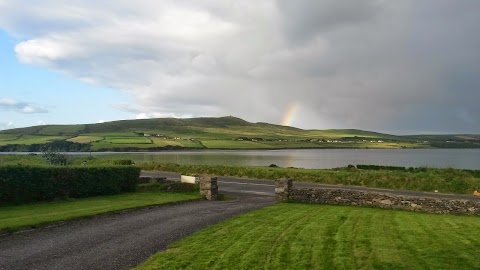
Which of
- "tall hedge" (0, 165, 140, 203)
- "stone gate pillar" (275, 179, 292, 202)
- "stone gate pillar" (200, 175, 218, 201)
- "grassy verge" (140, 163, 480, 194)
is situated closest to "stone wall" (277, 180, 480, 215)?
"stone gate pillar" (275, 179, 292, 202)

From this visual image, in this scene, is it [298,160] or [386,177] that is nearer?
[386,177]

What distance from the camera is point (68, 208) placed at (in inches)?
725

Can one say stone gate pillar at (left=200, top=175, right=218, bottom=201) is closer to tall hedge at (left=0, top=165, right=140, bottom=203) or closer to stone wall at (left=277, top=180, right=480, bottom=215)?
stone wall at (left=277, top=180, right=480, bottom=215)

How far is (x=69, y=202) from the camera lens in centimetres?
2078

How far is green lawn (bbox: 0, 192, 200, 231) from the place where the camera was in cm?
1464

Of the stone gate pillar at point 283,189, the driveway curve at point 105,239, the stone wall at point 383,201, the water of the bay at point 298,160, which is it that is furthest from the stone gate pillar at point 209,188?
the water of the bay at point 298,160

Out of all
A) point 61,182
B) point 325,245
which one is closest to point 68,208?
point 61,182

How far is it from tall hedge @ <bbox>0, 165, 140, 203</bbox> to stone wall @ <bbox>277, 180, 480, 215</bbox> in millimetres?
10431

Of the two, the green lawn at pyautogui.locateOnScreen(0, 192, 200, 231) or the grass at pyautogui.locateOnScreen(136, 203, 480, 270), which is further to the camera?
the green lawn at pyautogui.locateOnScreen(0, 192, 200, 231)

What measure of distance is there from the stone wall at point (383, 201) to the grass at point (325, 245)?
3.92m

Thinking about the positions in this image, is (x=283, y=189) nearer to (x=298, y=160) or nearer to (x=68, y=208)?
(x=68, y=208)

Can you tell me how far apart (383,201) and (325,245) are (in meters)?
11.8

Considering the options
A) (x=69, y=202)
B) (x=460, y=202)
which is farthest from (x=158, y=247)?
(x=460, y=202)

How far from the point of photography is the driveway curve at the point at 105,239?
10117 millimetres
